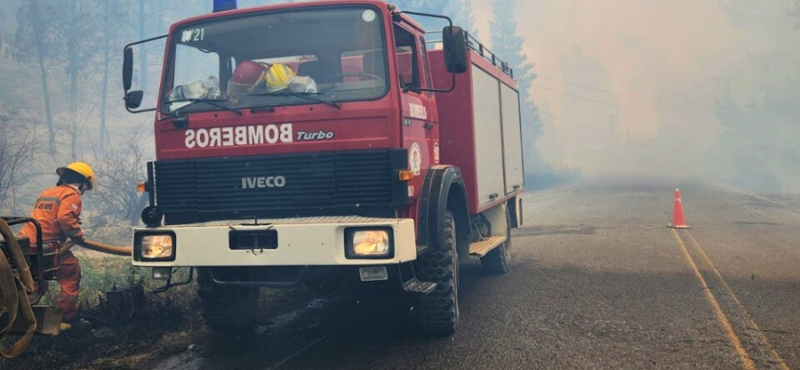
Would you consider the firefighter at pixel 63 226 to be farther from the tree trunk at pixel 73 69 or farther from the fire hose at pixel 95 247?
the tree trunk at pixel 73 69

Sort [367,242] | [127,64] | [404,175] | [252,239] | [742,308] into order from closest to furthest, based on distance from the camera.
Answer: [367,242] → [252,239] → [404,175] → [127,64] → [742,308]

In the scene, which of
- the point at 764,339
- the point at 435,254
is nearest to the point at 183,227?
the point at 435,254

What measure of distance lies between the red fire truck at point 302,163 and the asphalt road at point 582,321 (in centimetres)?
50

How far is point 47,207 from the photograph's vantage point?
5.96 meters

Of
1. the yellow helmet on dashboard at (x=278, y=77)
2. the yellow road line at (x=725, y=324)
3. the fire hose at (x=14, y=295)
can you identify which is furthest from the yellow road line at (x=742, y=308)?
the fire hose at (x=14, y=295)

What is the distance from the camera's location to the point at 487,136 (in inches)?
281

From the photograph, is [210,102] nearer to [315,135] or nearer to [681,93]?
[315,135]

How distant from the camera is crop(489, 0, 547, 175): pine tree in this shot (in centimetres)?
5897

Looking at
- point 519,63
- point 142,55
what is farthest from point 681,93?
point 142,55

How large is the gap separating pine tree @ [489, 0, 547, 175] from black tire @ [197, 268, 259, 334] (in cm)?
5258

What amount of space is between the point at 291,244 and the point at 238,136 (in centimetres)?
100

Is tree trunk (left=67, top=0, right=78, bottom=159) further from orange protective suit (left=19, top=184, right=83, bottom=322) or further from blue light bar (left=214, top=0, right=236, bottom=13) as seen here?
blue light bar (left=214, top=0, right=236, bottom=13)

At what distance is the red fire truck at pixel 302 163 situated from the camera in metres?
4.40

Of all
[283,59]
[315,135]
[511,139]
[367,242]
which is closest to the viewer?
[367,242]
